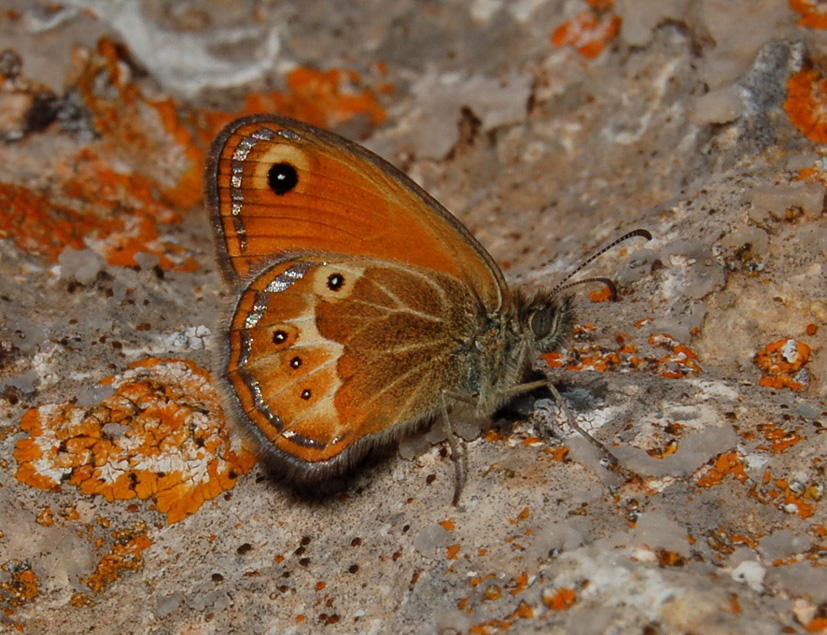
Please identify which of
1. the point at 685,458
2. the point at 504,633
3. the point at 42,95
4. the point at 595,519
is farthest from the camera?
the point at 42,95

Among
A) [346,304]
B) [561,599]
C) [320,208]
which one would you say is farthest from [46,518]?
[561,599]

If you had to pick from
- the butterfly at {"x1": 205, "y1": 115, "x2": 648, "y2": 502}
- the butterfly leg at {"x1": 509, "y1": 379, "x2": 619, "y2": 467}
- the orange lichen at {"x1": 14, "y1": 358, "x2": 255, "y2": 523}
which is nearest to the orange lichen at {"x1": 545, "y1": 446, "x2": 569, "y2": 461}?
the butterfly leg at {"x1": 509, "y1": 379, "x2": 619, "y2": 467}

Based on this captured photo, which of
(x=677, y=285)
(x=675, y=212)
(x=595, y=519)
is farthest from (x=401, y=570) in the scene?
(x=675, y=212)

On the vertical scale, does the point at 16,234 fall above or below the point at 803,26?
below

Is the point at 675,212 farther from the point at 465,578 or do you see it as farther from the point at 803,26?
the point at 465,578

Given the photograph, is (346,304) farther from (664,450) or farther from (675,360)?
(675,360)

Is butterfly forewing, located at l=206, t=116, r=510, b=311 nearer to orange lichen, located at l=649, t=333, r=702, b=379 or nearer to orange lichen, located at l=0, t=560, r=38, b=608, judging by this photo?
orange lichen, located at l=649, t=333, r=702, b=379

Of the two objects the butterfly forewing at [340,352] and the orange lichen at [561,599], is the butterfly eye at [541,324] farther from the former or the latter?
the orange lichen at [561,599]
